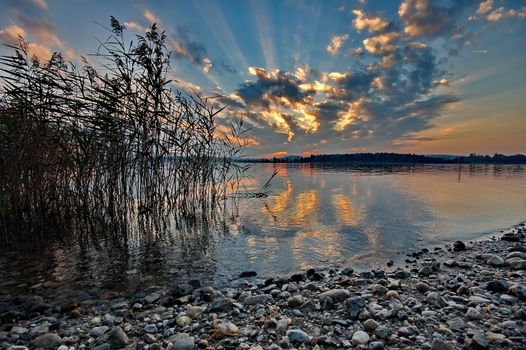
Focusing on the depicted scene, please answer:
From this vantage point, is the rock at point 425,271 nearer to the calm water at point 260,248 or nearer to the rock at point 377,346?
the calm water at point 260,248

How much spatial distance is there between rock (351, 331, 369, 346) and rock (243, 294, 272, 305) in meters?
1.41

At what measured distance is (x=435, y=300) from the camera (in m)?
3.67

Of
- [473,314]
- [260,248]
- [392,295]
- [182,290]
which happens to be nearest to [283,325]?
[392,295]

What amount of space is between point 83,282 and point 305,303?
3943 millimetres

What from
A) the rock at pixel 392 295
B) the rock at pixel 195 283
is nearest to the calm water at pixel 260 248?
the rock at pixel 195 283

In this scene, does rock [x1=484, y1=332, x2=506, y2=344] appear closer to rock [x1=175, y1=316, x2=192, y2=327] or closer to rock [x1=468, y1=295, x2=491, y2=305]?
rock [x1=468, y1=295, x2=491, y2=305]

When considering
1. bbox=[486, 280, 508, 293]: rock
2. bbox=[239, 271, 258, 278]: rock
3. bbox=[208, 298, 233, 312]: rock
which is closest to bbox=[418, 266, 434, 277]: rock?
bbox=[486, 280, 508, 293]: rock

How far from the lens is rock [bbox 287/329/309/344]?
2891mm

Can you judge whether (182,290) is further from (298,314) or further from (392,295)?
(392,295)

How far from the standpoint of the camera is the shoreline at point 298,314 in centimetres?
289

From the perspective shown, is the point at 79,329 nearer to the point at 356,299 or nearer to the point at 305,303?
the point at 305,303

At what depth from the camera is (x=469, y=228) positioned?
28.6ft

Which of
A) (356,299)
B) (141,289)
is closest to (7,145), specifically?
(141,289)

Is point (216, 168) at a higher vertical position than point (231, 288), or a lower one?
higher
